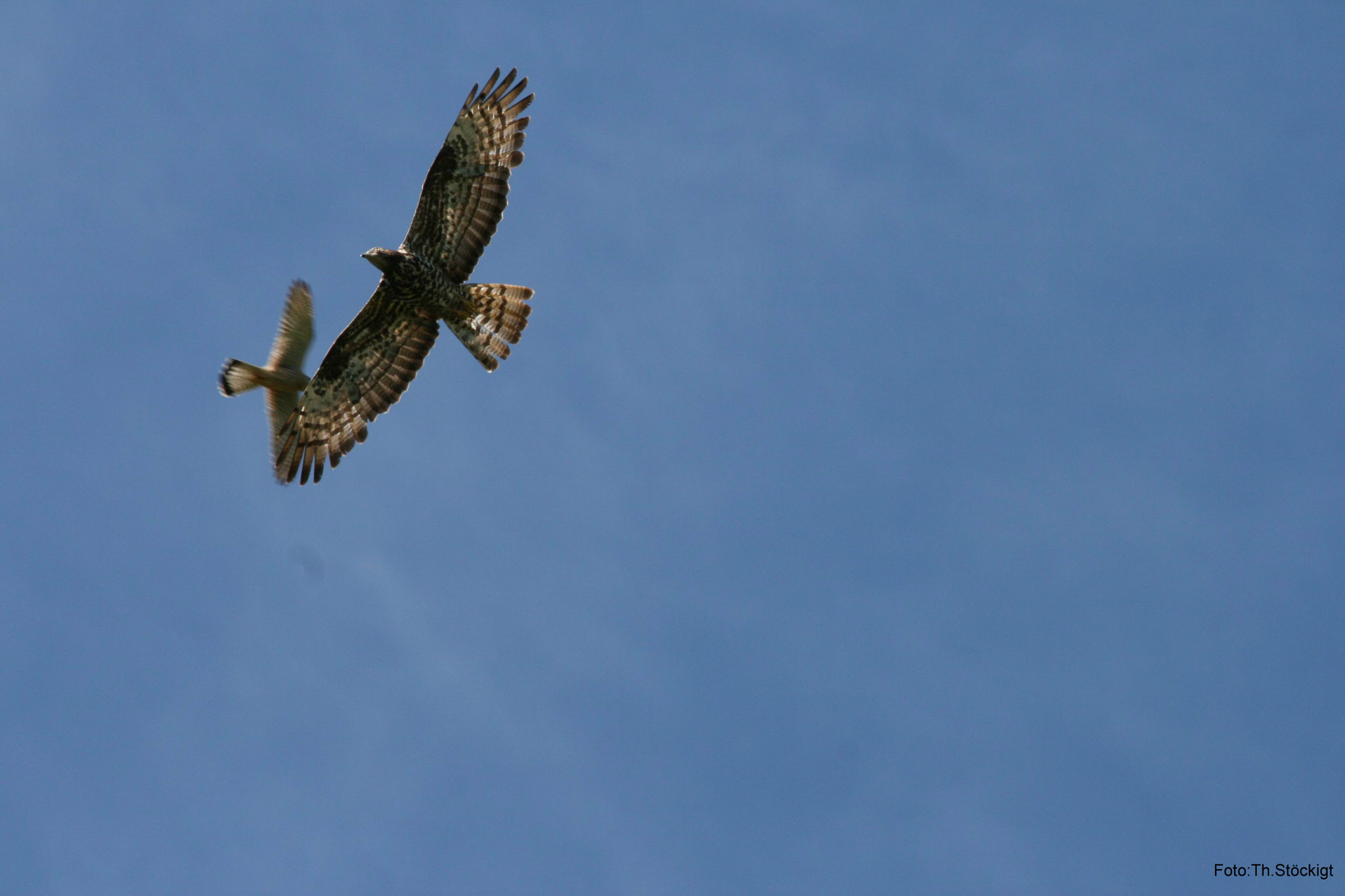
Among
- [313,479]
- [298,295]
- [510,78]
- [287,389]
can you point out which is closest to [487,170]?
[510,78]

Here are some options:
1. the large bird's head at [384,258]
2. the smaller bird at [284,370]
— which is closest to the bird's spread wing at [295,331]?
the smaller bird at [284,370]

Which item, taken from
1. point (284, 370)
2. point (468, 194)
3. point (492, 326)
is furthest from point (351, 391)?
point (468, 194)

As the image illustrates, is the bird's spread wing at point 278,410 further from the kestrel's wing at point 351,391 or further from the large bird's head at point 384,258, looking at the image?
the large bird's head at point 384,258

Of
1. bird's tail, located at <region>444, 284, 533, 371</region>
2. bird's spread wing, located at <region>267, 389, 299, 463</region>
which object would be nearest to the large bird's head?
bird's tail, located at <region>444, 284, 533, 371</region>

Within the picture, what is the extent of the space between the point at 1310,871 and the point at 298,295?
1362 centimetres

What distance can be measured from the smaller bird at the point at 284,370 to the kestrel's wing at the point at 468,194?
1.50 metres

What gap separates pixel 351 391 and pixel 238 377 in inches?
51.7

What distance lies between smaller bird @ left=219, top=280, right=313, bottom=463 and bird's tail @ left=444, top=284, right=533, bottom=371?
5.69ft

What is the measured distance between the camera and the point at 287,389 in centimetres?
1162

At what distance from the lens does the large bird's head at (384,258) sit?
11.1 m

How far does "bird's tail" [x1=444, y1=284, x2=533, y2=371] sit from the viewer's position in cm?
1210

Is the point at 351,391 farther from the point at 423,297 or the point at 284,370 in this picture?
the point at 423,297

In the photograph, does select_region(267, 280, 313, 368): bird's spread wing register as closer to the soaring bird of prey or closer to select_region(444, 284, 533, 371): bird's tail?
the soaring bird of prey

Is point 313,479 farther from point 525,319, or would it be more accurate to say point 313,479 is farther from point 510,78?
point 510,78
